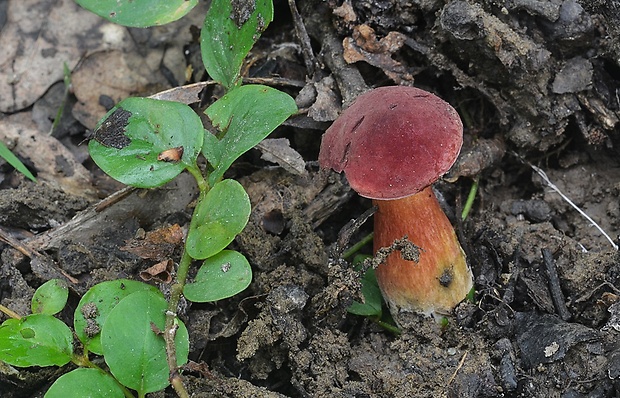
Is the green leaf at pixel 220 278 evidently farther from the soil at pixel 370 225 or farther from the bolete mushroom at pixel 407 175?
the bolete mushroom at pixel 407 175

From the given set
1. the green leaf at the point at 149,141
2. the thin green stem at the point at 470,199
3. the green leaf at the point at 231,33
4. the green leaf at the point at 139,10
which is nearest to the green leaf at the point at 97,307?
the green leaf at the point at 149,141

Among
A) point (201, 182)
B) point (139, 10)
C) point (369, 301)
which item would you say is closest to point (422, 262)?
point (369, 301)

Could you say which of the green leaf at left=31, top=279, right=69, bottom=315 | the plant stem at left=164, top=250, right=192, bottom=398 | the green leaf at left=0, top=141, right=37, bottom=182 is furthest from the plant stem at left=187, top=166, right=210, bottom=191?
the green leaf at left=0, top=141, right=37, bottom=182

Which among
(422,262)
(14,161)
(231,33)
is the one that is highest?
(231,33)

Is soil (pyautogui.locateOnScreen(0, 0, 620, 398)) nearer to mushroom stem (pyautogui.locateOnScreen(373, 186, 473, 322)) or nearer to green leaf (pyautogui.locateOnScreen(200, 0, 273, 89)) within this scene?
mushroom stem (pyautogui.locateOnScreen(373, 186, 473, 322))

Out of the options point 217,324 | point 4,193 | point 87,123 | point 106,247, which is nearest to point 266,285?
point 217,324

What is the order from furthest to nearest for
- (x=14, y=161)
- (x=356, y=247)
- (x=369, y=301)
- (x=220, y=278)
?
(x=14, y=161), (x=356, y=247), (x=369, y=301), (x=220, y=278)

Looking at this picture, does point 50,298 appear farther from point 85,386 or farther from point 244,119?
point 244,119
